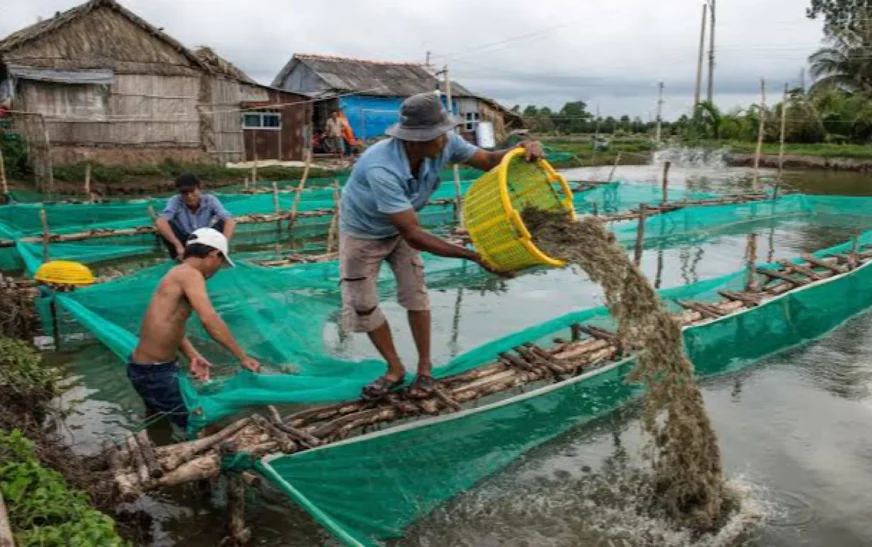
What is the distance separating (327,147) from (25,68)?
756cm

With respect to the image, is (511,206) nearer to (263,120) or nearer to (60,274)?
(60,274)

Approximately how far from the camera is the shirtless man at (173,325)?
132 inches

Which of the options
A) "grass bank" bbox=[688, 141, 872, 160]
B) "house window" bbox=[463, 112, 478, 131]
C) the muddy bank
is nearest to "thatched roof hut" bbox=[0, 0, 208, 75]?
"house window" bbox=[463, 112, 478, 131]

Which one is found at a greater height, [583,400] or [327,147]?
[327,147]

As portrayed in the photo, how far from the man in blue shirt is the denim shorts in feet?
2.79

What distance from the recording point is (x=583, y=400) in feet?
13.2

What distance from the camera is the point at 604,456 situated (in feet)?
13.6

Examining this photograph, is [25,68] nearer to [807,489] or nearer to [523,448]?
[523,448]

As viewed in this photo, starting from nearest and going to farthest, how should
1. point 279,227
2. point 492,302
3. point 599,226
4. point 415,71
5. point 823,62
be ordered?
point 599,226 < point 492,302 < point 279,227 < point 415,71 < point 823,62

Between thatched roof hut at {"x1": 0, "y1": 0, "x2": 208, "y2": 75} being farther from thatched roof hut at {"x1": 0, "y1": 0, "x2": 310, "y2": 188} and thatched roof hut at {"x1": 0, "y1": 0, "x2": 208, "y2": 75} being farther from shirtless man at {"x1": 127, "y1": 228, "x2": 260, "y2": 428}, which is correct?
shirtless man at {"x1": 127, "y1": 228, "x2": 260, "y2": 428}

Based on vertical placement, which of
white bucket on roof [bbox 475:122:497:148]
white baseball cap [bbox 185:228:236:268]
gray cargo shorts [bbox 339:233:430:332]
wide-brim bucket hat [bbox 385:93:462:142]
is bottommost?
gray cargo shorts [bbox 339:233:430:332]

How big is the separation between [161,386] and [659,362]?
2.36m

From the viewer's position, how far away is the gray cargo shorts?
3410mm

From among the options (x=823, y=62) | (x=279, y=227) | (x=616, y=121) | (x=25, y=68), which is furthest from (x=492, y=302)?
(x=616, y=121)
